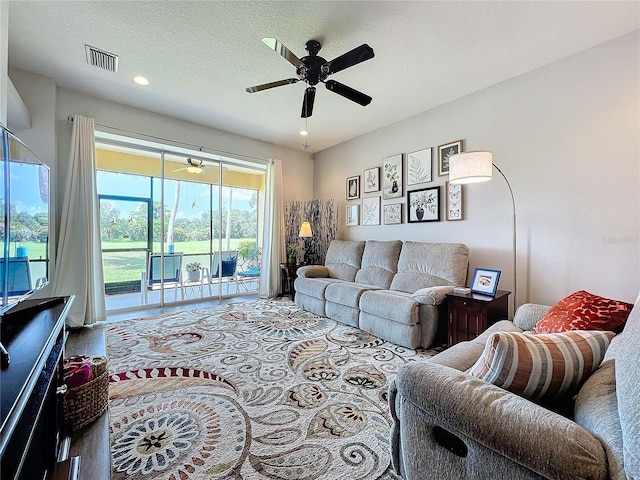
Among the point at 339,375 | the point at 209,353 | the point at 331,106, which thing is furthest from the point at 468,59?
the point at 209,353

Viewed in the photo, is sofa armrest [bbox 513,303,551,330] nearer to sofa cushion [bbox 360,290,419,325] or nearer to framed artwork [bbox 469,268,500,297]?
framed artwork [bbox 469,268,500,297]

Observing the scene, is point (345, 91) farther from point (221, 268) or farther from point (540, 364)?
point (221, 268)

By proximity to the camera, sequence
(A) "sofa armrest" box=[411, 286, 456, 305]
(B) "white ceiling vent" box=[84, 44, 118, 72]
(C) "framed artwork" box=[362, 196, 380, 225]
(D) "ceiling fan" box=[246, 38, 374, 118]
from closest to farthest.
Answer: (D) "ceiling fan" box=[246, 38, 374, 118] → (B) "white ceiling vent" box=[84, 44, 118, 72] → (A) "sofa armrest" box=[411, 286, 456, 305] → (C) "framed artwork" box=[362, 196, 380, 225]

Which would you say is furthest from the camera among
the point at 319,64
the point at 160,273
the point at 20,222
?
the point at 160,273

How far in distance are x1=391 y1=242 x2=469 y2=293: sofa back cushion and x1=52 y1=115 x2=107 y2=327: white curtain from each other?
3828mm

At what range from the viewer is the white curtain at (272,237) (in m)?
5.41

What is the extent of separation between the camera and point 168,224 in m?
4.85

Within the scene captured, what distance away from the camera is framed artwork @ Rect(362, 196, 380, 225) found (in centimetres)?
476

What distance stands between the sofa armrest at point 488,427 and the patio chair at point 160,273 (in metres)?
4.58

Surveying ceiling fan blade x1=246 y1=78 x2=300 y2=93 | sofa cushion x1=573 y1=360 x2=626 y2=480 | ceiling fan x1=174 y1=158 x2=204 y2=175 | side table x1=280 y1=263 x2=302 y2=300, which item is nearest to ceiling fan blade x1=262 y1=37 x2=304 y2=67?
ceiling fan blade x1=246 y1=78 x2=300 y2=93

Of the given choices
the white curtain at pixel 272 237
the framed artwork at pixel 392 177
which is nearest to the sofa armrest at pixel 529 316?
the framed artwork at pixel 392 177

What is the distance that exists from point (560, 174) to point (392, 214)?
81.9 inches

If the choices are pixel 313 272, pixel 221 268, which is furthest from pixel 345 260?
pixel 221 268

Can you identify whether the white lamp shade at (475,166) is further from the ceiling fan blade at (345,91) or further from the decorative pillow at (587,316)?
the decorative pillow at (587,316)
